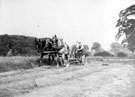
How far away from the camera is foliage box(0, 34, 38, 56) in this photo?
25231 mm

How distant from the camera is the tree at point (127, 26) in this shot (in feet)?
117

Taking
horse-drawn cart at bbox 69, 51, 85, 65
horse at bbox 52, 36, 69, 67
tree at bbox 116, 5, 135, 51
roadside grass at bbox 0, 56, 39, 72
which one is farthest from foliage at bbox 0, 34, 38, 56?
tree at bbox 116, 5, 135, 51

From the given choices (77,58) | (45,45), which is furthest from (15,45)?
(45,45)

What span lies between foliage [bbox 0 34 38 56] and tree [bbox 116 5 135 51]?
53.8 ft

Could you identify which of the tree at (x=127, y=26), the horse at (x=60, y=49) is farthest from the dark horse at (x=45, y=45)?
the tree at (x=127, y=26)

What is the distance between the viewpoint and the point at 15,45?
2583cm

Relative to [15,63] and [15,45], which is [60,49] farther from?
[15,45]

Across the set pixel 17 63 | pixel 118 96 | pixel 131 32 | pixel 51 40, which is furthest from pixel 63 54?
pixel 131 32

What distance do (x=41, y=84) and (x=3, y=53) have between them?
18267mm

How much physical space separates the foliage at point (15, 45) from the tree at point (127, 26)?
16413mm

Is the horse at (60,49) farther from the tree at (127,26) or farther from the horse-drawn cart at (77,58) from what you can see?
the tree at (127,26)

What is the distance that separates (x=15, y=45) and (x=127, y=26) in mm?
20518

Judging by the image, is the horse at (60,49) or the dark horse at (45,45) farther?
the dark horse at (45,45)

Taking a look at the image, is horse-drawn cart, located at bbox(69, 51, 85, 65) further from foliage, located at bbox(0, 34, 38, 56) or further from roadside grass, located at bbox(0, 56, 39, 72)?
foliage, located at bbox(0, 34, 38, 56)
